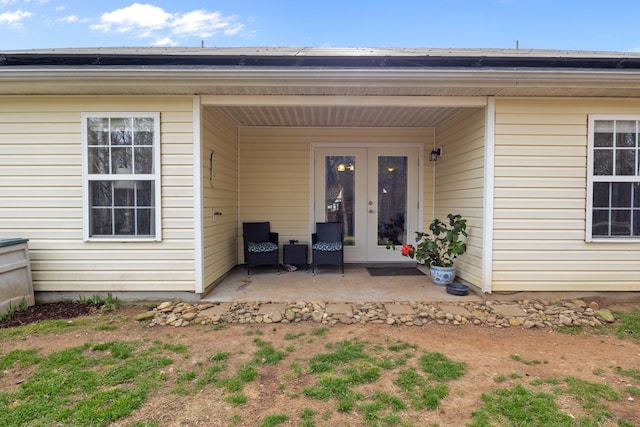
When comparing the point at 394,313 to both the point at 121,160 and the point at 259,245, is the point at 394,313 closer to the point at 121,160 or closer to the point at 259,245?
the point at 259,245

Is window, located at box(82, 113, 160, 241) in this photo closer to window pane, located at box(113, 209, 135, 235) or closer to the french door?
window pane, located at box(113, 209, 135, 235)

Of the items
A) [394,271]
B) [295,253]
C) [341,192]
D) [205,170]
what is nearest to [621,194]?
[394,271]

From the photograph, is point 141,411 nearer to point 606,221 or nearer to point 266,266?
point 266,266

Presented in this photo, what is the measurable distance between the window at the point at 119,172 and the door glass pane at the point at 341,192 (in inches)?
113

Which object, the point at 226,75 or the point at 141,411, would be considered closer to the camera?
the point at 141,411

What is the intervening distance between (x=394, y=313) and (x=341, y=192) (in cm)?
280

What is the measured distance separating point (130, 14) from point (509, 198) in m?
15.3

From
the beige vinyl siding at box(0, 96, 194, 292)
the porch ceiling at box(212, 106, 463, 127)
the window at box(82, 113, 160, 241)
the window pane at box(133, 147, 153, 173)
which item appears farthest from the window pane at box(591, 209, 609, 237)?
the window pane at box(133, 147, 153, 173)

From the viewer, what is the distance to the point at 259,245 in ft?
16.7

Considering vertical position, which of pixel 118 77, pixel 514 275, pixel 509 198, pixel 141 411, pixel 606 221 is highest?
pixel 118 77

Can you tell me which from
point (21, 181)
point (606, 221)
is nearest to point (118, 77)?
point (21, 181)

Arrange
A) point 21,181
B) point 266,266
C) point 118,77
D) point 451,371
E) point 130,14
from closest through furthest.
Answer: point 451,371, point 118,77, point 21,181, point 266,266, point 130,14

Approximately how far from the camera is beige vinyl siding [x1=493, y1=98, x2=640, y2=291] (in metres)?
3.85

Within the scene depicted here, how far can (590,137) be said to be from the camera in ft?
12.6
